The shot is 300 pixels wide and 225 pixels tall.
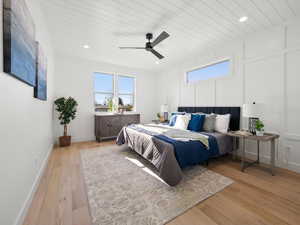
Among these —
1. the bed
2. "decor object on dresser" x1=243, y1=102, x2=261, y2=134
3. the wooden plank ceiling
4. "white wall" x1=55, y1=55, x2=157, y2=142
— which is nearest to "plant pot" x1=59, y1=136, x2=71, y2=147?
"white wall" x1=55, y1=55, x2=157, y2=142

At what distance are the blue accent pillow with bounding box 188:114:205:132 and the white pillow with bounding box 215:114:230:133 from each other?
34cm

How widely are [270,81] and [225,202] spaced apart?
99.5 inches

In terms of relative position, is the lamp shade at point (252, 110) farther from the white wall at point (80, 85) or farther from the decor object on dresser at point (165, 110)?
the white wall at point (80, 85)

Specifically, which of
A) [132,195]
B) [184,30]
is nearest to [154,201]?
[132,195]

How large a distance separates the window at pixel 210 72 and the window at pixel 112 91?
8.08 ft

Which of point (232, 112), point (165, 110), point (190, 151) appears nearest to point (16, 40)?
point (190, 151)

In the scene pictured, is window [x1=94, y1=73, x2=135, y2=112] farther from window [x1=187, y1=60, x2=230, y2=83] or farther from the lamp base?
the lamp base

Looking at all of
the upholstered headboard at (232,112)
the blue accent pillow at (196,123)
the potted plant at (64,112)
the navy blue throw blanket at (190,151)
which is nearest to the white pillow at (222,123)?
the upholstered headboard at (232,112)

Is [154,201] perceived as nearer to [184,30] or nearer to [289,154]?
[289,154]

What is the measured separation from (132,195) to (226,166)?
6.64ft

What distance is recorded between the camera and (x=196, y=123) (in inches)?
129

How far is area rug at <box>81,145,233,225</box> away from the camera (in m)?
1.45

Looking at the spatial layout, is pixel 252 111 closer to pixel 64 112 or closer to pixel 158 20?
pixel 158 20

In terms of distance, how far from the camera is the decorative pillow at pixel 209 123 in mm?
3180
